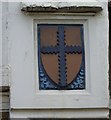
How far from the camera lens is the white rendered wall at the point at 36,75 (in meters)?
1.55

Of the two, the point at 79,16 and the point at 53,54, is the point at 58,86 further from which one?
the point at 79,16

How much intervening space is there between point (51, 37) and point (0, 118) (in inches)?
15.5

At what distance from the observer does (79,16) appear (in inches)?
63.2

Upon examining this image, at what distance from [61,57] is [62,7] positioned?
21 centimetres

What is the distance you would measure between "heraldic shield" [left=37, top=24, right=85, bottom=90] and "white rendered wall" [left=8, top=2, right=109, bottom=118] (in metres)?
0.03

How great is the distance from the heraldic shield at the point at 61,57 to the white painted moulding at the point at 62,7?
0.23 ft

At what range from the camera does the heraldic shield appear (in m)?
1.60

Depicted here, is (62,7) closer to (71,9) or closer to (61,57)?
(71,9)

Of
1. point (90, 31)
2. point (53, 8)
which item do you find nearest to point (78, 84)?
point (90, 31)

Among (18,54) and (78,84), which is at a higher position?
(18,54)

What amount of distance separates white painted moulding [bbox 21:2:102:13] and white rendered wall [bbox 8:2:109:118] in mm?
31

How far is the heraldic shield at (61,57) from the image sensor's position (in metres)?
1.60

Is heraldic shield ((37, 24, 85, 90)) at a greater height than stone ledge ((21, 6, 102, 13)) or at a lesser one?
lesser

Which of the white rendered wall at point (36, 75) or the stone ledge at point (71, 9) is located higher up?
the stone ledge at point (71, 9)
